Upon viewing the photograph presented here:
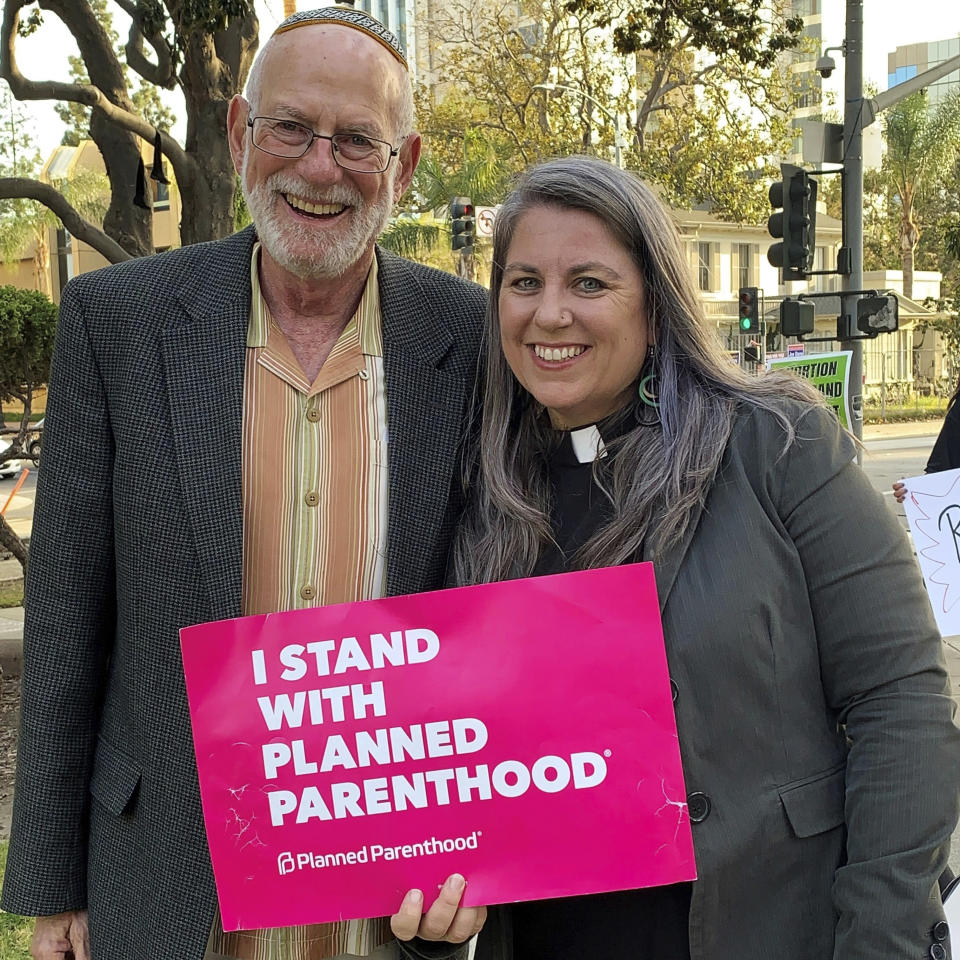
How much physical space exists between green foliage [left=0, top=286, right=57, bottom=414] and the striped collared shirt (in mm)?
12680

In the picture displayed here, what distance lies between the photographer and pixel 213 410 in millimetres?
2305

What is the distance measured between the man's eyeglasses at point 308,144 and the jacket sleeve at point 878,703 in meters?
1.07

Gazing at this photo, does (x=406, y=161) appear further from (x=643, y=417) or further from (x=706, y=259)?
(x=706, y=259)

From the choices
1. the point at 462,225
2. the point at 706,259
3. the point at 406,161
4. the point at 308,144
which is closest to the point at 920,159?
the point at 706,259

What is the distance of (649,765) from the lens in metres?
1.90

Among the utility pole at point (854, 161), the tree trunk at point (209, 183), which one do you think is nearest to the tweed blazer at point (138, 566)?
the tree trunk at point (209, 183)

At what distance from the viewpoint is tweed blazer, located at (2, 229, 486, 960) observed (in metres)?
2.25

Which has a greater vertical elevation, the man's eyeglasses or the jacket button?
the man's eyeglasses

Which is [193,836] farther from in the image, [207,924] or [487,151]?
[487,151]

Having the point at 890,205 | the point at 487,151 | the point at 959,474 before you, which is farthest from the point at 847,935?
the point at 890,205

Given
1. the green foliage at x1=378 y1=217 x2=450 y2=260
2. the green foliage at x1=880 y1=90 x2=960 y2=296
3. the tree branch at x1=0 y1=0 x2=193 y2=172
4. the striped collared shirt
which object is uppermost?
the green foliage at x1=880 y1=90 x2=960 y2=296

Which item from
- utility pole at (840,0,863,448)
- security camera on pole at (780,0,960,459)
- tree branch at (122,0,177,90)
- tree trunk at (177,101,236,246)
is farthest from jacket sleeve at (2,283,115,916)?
utility pole at (840,0,863,448)

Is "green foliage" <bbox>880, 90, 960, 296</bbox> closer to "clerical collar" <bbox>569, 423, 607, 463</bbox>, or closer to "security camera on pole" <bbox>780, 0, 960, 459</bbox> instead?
"security camera on pole" <bbox>780, 0, 960, 459</bbox>

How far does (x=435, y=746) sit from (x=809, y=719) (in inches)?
24.0
